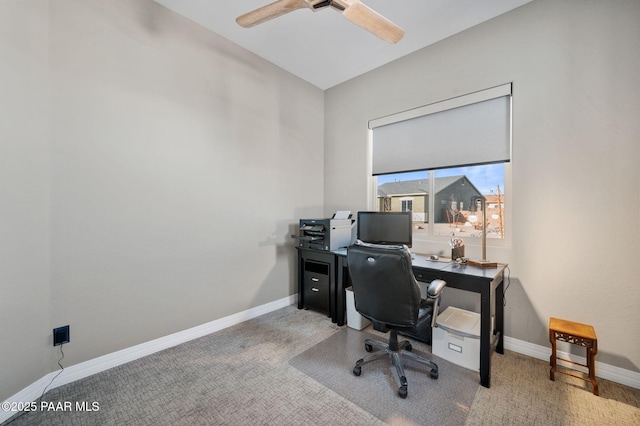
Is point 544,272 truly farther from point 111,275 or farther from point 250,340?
point 111,275

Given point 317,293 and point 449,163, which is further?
point 317,293

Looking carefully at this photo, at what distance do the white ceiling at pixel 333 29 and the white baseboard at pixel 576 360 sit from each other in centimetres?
293

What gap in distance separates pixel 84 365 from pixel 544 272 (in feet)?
12.0

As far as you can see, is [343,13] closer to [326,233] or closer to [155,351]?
[326,233]

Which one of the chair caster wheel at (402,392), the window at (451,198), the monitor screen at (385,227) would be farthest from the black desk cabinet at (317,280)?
the chair caster wheel at (402,392)

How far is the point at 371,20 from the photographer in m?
1.78

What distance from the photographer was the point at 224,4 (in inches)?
89.1

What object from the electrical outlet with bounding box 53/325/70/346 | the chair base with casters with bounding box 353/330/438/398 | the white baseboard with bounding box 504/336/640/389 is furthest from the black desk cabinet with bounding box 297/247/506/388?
the electrical outlet with bounding box 53/325/70/346

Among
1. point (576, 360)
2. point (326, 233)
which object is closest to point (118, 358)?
point (326, 233)

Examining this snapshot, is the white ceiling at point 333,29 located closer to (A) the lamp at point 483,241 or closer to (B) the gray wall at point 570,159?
(B) the gray wall at point 570,159

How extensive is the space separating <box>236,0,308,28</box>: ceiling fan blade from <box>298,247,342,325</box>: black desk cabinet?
218 cm

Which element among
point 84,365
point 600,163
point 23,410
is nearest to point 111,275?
point 84,365

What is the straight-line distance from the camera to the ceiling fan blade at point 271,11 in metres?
1.68

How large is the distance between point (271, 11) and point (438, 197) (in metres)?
2.32
